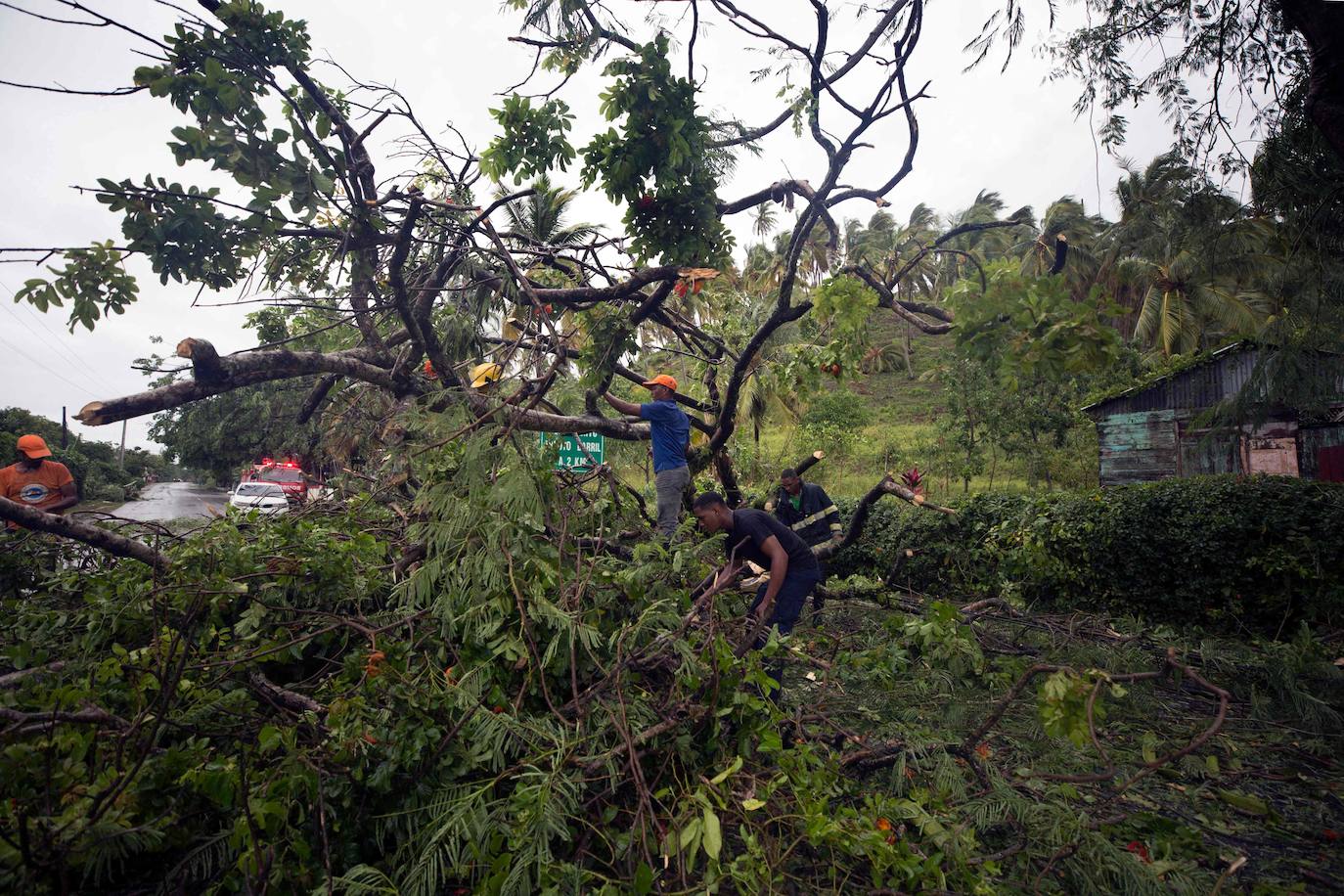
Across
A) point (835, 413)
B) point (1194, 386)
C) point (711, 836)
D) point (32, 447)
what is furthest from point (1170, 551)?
point (835, 413)

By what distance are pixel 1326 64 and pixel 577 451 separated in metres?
5.75

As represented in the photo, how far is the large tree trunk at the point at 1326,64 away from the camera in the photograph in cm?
420

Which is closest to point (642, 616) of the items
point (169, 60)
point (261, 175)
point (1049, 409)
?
point (261, 175)

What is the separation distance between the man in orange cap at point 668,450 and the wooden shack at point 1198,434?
438 inches

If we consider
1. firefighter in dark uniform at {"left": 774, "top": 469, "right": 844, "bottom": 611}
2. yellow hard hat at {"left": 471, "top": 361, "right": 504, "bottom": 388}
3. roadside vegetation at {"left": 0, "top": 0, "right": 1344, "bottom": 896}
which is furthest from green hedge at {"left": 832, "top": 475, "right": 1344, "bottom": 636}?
yellow hard hat at {"left": 471, "top": 361, "right": 504, "bottom": 388}

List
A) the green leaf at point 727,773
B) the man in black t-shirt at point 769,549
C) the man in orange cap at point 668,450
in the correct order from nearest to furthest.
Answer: the green leaf at point 727,773 < the man in black t-shirt at point 769,549 < the man in orange cap at point 668,450

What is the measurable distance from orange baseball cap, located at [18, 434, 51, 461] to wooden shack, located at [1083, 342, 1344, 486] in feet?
51.6

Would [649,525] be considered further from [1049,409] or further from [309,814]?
[1049,409]

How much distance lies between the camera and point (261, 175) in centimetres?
364

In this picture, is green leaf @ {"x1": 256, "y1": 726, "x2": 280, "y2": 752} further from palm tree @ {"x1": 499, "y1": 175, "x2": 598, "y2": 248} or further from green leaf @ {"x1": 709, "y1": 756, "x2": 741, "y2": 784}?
palm tree @ {"x1": 499, "y1": 175, "x2": 598, "y2": 248}

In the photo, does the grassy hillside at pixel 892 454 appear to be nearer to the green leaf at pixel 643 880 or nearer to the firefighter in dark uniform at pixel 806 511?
the firefighter in dark uniform at pixel 806 511

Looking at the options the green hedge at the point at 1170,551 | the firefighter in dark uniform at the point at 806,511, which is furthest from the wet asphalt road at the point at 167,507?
the green hedge at the point at 1170,551

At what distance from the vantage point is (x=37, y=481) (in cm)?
509

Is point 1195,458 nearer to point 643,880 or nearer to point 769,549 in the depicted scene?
point 769,549
